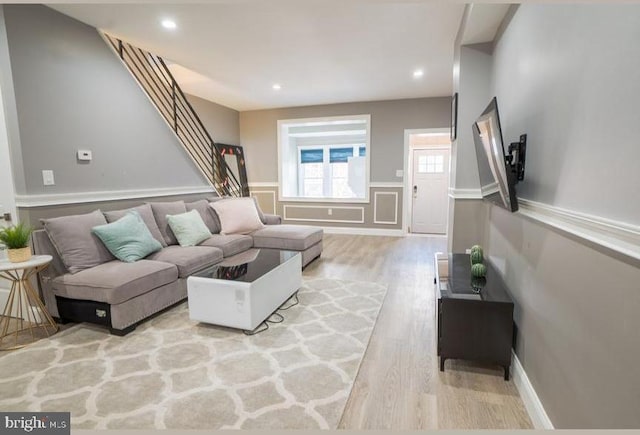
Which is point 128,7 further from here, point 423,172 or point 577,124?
point 423,172

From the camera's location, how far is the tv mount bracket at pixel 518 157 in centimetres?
190

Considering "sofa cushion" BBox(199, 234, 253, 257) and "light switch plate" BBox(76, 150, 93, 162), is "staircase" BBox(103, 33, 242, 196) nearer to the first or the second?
"light switch plate" BBox(76, 150, 93, 162)

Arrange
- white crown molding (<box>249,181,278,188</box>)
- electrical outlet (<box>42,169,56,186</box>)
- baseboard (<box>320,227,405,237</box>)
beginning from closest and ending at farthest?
1. electrical outlet (<box>42,169,56,186</box>)
2. baseboard (<box>320,227,405,237</box>)
3. white crown molding (<box>249,181,278,188</box>)

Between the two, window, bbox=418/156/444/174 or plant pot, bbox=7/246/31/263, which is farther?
window, bbox=418/156/444/174

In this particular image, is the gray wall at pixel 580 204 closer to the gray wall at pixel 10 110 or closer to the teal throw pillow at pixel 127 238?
the teal throw pillow at pixel 127 238

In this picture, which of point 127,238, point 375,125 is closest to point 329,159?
point 375,125

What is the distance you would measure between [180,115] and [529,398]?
17.3 feet

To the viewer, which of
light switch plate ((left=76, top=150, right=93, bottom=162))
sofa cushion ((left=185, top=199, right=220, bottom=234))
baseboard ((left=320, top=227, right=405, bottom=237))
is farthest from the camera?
baseboard ((left=320, top=227, right=405, bottom=237))

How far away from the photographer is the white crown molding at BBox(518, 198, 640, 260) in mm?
930

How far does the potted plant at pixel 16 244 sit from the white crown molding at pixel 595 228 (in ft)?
10.6

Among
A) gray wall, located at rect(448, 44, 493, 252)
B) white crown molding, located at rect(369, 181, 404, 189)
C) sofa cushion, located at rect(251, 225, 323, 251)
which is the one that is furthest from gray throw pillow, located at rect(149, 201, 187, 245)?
white crown molding, located at rect(369, 181, 404, 189)

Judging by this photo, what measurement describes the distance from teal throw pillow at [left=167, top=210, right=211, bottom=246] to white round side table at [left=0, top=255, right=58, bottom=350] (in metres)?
1.12

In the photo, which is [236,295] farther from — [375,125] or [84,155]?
[375,125]

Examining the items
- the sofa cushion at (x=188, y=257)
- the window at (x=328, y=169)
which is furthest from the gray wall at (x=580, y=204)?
the window at (x=328, y=169)
